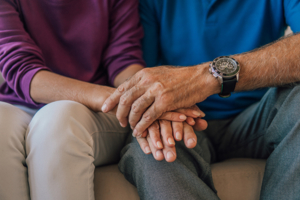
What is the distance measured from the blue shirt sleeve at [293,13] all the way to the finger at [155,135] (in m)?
0.61

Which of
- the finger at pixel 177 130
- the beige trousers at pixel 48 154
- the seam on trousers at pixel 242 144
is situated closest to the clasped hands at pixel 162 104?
the finger at pixel 177 130

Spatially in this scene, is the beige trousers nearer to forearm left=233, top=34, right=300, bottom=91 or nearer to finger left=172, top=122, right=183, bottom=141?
finger left=172, top=122, right=183, bottom=141

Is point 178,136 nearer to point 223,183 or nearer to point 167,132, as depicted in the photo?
point 167,132

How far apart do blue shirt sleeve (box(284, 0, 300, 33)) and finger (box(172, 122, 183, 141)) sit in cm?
56

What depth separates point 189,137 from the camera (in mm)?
615

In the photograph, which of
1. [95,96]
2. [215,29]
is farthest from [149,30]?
[95,96]

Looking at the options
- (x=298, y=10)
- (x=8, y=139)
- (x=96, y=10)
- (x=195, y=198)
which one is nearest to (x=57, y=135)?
(x=8, y=139)

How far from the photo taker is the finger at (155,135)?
0.61m

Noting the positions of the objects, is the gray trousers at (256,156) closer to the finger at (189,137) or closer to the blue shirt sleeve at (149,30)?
the finger at (189,137)

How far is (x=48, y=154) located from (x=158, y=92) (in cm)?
33

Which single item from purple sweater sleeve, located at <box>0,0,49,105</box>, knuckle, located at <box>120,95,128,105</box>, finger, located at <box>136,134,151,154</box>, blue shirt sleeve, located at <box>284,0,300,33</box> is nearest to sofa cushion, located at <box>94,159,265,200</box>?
finger, located at <box>136,134,151,154</box>

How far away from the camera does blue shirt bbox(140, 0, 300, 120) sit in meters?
0.89

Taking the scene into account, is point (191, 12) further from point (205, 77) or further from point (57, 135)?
point (57, 135)

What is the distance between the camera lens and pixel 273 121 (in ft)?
2.20
